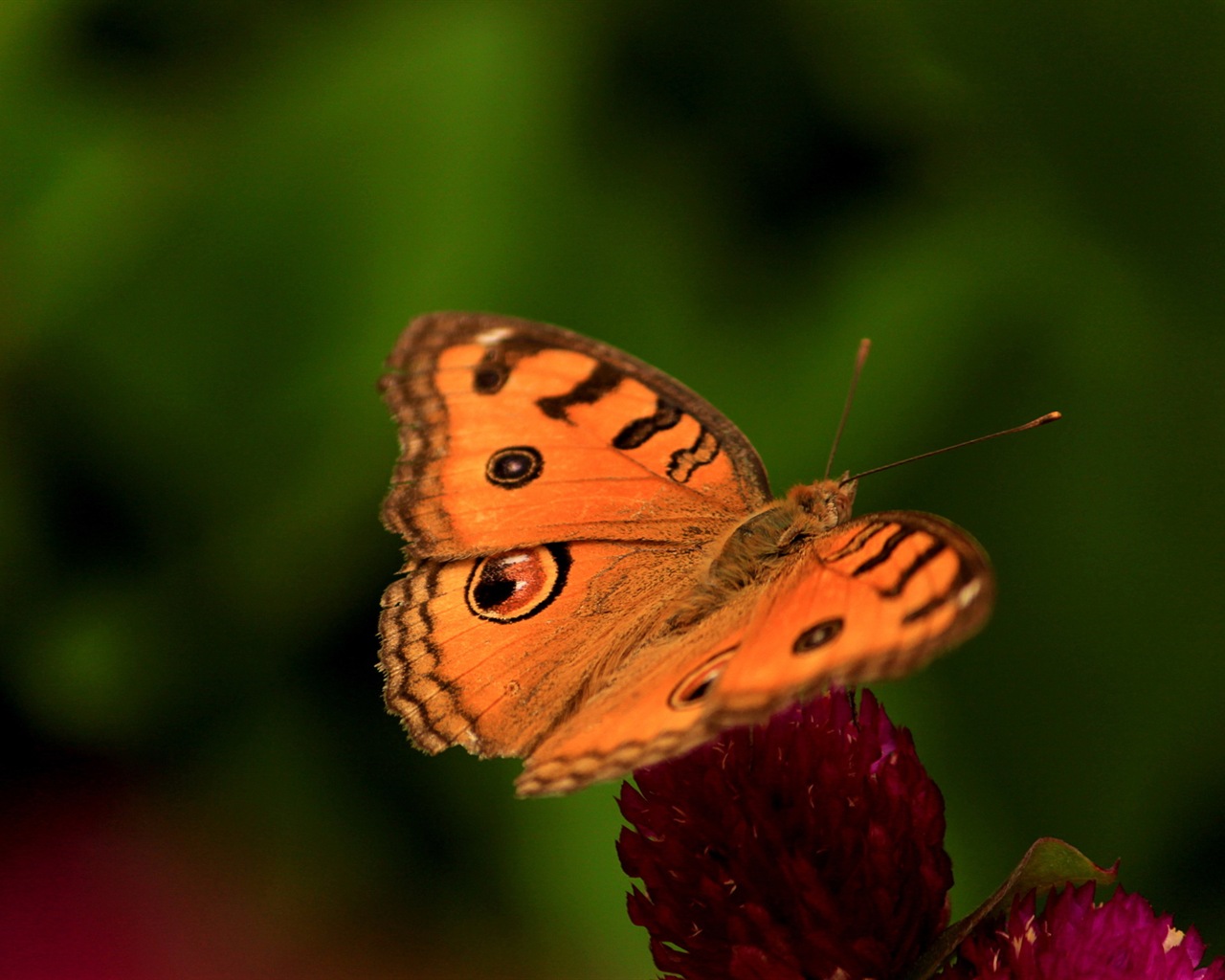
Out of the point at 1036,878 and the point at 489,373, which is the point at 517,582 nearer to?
the point at 489,373

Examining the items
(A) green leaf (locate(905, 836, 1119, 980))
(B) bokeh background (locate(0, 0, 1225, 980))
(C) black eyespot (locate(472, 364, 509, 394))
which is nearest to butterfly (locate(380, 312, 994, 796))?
(C) black eyespot (locate(472, 364, 509, 394))

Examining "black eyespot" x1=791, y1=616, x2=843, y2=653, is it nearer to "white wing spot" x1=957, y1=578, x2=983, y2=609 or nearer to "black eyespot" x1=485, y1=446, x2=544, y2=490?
"white wing spot" x1=957, y1=578, x2=983, y2=609

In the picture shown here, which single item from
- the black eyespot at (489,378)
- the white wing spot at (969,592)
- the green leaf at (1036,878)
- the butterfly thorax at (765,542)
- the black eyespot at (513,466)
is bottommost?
the green leaf at (1036,878)

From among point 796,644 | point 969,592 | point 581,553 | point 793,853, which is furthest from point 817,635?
point 581,553

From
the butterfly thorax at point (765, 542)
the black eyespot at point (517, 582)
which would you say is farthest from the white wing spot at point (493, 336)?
the butterfly thorax at point (765, 542)

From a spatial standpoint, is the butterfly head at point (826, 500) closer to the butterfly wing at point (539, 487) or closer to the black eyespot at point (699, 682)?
the butterfly wing at point (539, 487)

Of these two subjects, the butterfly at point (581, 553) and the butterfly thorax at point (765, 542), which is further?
the butterfly thorax at point (765, 542)

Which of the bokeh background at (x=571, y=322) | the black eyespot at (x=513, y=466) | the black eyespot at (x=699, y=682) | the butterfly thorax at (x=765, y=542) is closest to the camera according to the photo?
the black eyespot at (x=699, y=682)
